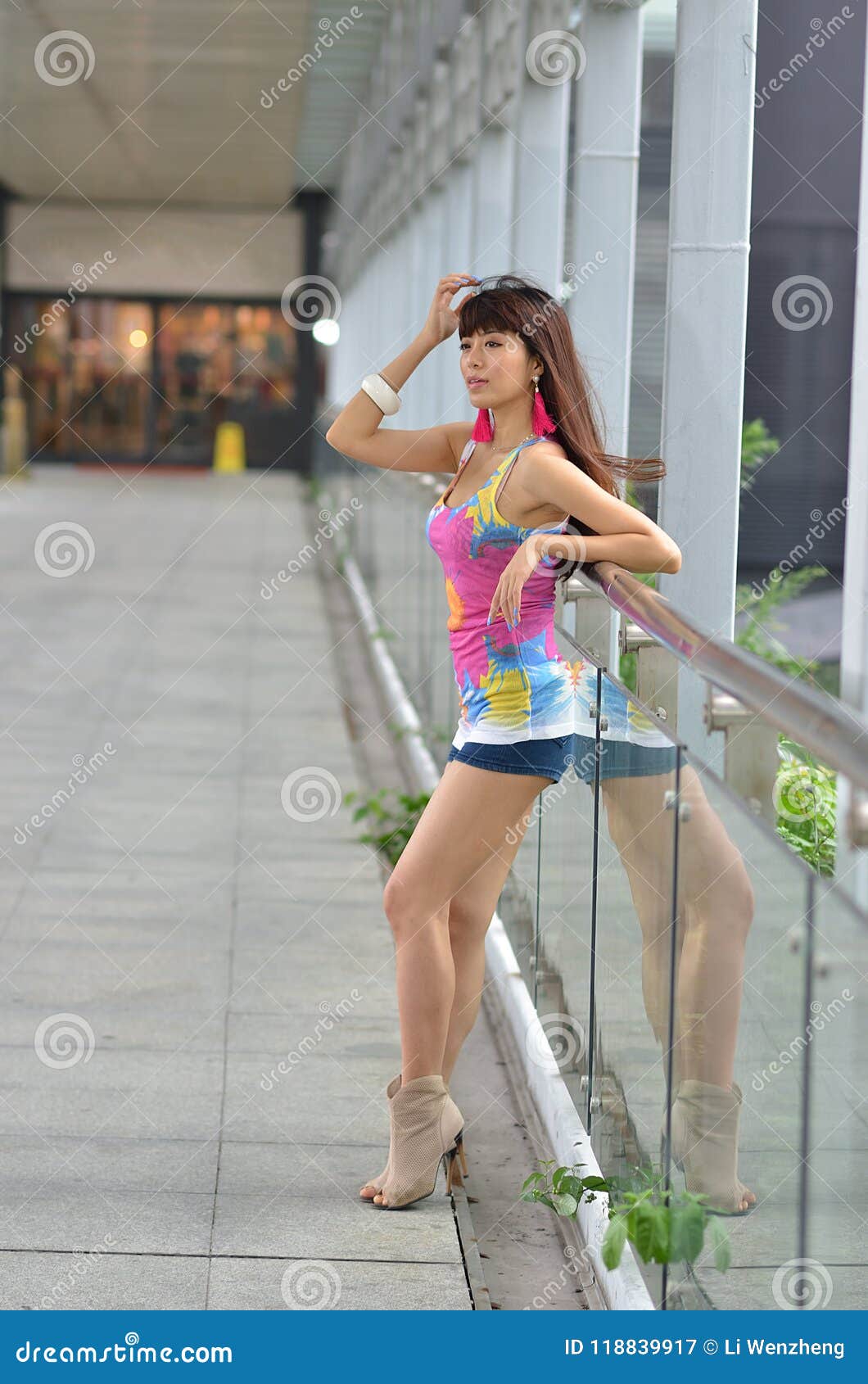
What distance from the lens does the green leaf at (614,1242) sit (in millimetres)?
2658

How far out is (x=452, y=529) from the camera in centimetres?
311

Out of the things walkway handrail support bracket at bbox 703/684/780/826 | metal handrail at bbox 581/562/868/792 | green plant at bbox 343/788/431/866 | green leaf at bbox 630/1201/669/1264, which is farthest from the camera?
green plant at bbox 343/788/431/866

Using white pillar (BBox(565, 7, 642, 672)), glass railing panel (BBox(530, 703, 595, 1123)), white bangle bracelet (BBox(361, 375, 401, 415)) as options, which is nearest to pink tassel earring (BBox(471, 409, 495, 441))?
white bangle bracelet (BBox(361, 375, 401, 415))

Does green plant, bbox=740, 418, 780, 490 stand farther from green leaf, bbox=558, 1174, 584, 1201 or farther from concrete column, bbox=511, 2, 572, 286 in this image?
green leaf, bbox=558, 1174, 584, 1201

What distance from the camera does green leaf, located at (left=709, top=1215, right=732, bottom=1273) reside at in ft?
7.67

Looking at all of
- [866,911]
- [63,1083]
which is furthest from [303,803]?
[866,911]

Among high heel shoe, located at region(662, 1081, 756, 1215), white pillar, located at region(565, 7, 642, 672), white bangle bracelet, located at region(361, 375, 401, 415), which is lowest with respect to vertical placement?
high heel shoe, located at region(662, 1081, 756, 1215)

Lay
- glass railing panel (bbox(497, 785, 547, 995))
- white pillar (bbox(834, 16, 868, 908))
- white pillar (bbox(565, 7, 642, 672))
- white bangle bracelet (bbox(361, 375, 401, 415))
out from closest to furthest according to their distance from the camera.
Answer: white pillar (bbox(834, 16, 868, 908)), white bangle bracelet (bbox(361, 375, 401, 415)), glass railing panel (bbox(497, 785, 547, 995)), white pillar (bbox(565, 7, 642, 672))

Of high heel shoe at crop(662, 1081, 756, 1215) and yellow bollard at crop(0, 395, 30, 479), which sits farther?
yellow bollard at crop(0, 395, 30, 479)

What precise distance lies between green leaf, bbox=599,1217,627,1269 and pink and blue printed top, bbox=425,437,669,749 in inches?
31.9

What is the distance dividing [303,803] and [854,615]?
4.36 metres

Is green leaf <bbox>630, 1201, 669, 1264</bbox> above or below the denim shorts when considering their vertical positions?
below
